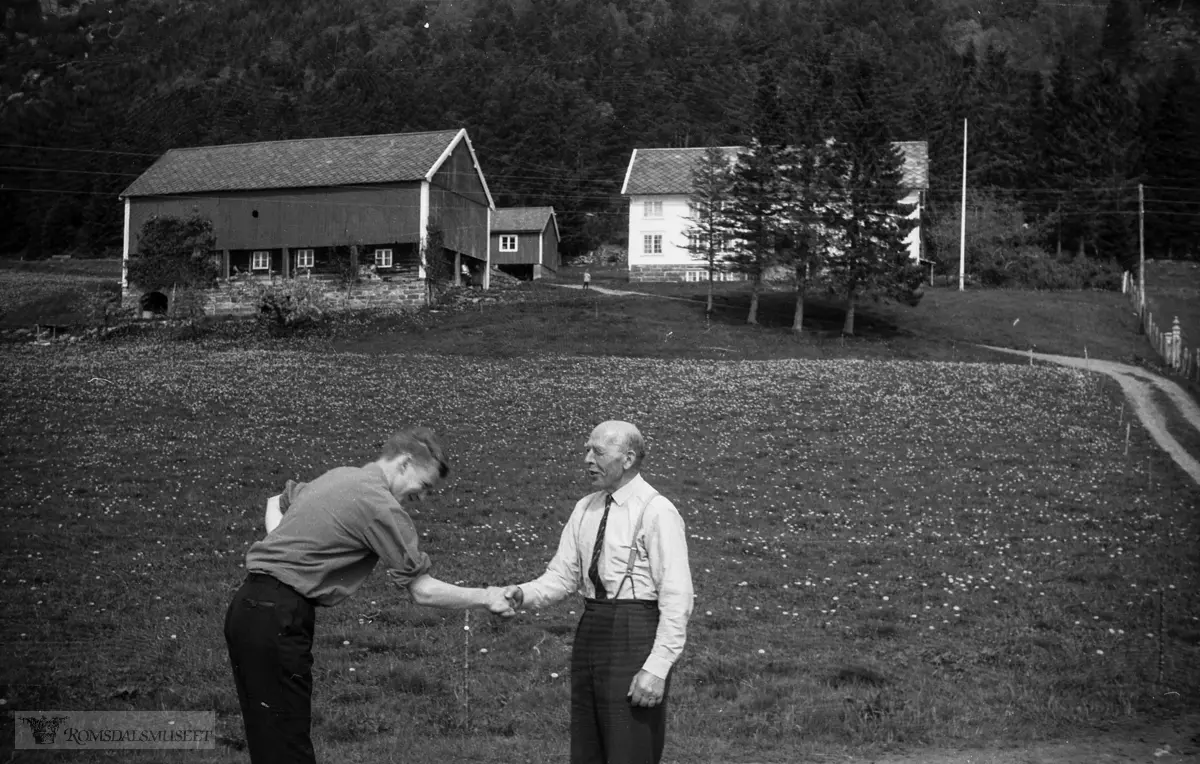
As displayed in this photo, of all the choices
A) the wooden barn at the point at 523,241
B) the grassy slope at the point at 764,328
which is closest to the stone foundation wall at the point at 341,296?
the grassy slope at the point at 764,328

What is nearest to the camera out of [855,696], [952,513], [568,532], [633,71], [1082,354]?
[568,532]

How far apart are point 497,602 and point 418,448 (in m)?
1.03

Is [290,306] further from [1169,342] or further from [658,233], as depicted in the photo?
[1169,342]

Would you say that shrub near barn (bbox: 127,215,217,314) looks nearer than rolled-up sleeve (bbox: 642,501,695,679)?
No

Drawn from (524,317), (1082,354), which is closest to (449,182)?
(524,317)

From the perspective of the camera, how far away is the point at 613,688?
6.32 metres

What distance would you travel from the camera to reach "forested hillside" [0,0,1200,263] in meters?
65.4

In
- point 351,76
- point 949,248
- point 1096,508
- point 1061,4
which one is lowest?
point 1096,508

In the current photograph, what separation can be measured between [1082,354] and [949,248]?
3272cm

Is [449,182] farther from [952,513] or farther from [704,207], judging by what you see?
[952,513]

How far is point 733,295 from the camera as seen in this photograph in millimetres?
62625

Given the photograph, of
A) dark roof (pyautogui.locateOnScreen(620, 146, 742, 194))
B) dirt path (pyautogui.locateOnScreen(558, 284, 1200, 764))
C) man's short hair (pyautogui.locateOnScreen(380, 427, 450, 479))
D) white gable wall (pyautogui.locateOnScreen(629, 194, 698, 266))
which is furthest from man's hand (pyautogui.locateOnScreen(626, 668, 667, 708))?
dark roof (pyautogui.locateOnScreen(620, 146, 742, 194))

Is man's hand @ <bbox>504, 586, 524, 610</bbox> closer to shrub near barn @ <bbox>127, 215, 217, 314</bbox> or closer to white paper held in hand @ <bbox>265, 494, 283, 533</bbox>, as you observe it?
white paper held in hand @ <bbox>265, 494, 283, 533</bbox>

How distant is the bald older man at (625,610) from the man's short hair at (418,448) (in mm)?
870
